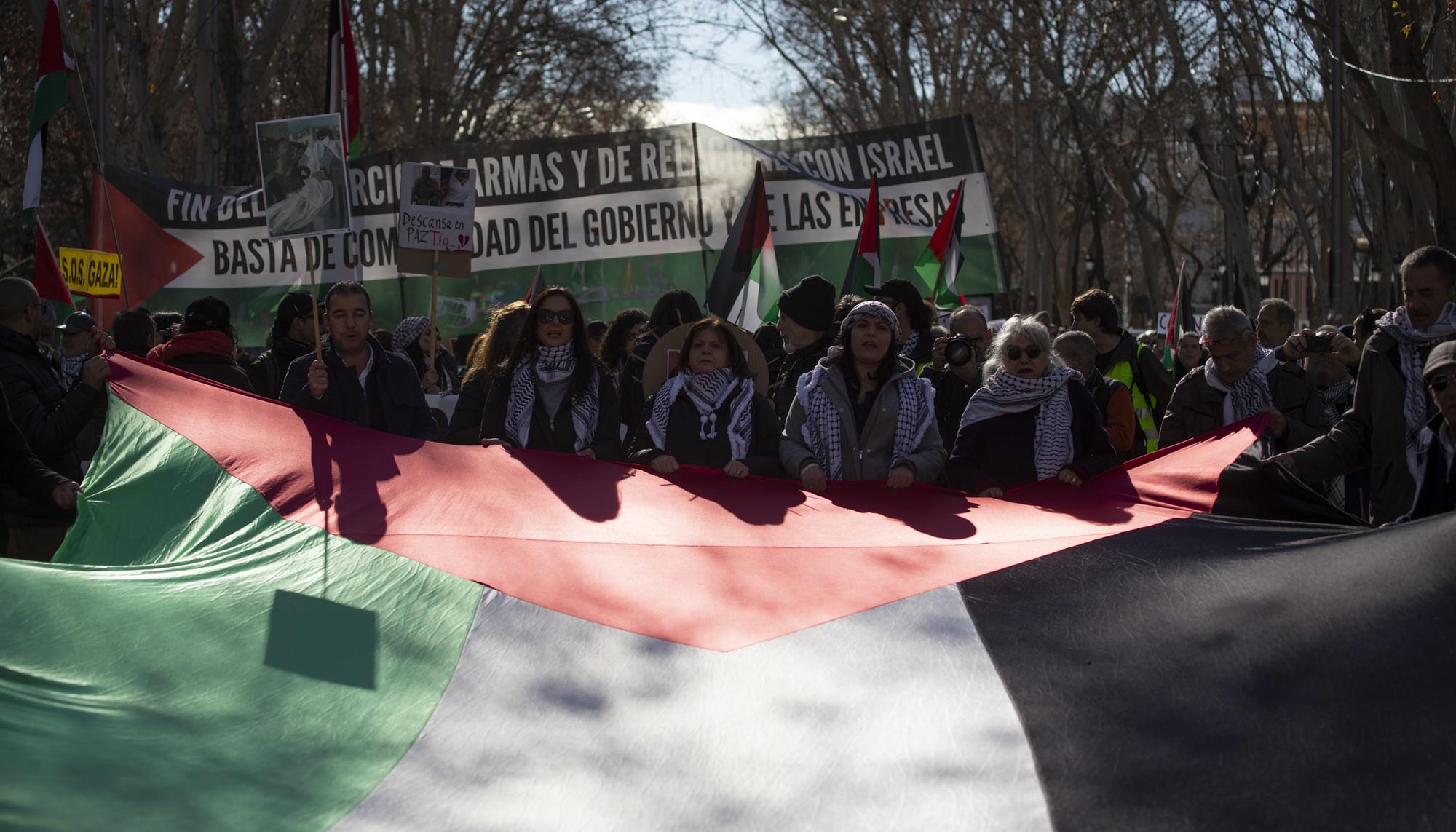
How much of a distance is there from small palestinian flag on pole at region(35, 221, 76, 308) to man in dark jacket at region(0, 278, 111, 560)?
2721 millimetres

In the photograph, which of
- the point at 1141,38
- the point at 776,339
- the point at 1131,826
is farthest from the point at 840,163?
the point at 1141,38

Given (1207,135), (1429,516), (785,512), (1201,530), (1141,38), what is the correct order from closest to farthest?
(1429,516), (1201,530), (785,512), (1207,135), (1141,38)

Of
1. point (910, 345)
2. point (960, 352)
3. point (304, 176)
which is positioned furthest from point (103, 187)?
point (960, 352)

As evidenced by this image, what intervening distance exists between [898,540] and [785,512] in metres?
0.49

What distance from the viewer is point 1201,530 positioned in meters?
4.43

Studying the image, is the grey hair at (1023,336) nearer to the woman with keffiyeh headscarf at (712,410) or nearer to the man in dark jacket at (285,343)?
the woman with keffiyeh headscarf at (712,410)

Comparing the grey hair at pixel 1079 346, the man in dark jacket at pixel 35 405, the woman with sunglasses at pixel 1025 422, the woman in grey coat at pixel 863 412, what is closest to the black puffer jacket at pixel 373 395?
the man in dark jacket at pixel 35 405

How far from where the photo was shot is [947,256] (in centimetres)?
1138

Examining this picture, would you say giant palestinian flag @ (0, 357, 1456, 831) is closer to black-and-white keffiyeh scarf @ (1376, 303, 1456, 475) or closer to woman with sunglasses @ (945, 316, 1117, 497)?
woman with sunglasses @ (945, 316, 1117, 497)

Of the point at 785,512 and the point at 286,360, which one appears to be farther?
the point at 286,360

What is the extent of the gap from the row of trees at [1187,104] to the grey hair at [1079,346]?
609cm

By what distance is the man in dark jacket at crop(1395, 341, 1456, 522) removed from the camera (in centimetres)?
393

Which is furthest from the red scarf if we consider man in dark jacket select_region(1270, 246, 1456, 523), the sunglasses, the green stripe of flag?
man in dark jacket select_region(1270, 246, 1456, 523)

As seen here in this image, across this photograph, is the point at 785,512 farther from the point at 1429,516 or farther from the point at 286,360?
the point at 286,360
